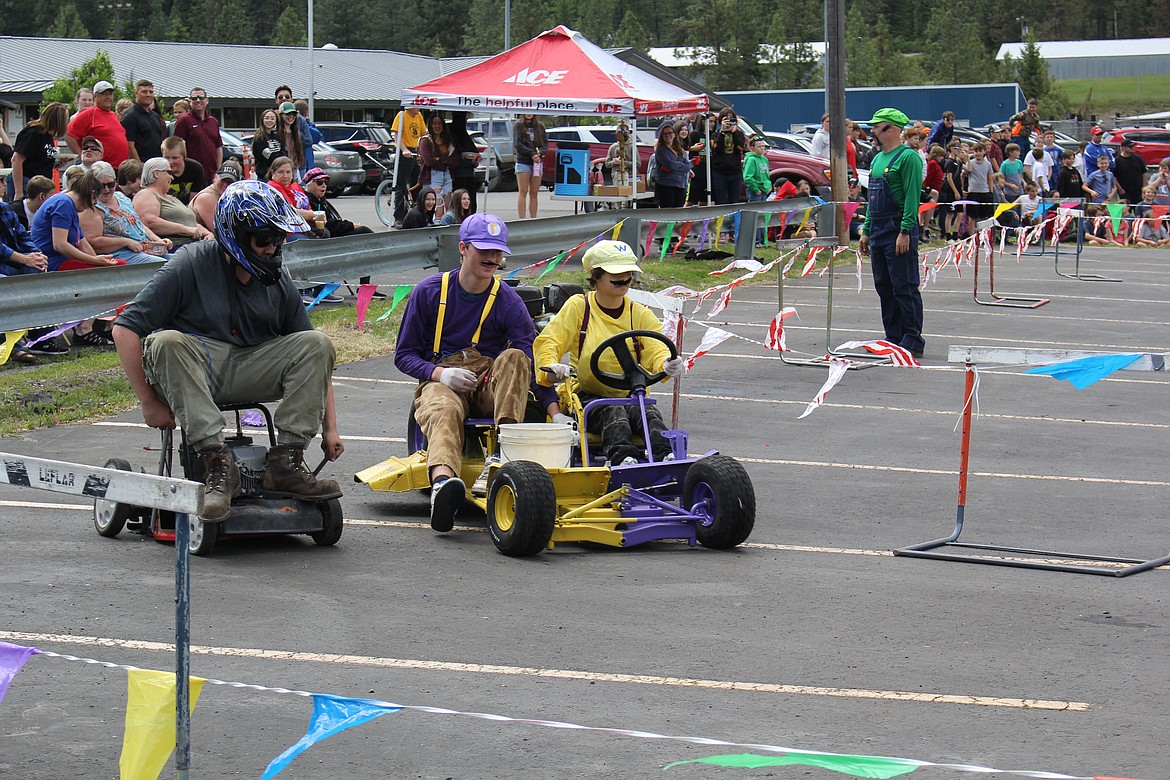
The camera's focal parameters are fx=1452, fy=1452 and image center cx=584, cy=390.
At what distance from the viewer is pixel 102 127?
1558cm

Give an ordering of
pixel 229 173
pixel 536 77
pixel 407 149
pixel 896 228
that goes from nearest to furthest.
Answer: pixel 896 228 < pixel 229 173 < pixel 407 149 < pixel 536 77

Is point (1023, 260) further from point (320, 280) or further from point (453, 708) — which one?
point (453, 708)

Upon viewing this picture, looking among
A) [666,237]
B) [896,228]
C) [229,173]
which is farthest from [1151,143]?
[229,173]

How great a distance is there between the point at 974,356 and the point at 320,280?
7.38 metres

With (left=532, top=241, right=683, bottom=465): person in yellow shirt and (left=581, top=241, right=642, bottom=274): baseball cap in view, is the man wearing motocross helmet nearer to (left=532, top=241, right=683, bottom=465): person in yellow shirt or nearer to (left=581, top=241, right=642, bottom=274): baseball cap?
(left=532, top=241, right=683, bottom=465): person in yellow shirt

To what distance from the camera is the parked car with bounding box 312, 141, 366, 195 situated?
37.6 meters

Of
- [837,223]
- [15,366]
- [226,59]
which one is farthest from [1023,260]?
[226,59]

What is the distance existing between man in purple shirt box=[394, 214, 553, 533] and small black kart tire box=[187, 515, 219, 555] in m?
1.41

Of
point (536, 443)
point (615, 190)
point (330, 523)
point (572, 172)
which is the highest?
point (572, 172)

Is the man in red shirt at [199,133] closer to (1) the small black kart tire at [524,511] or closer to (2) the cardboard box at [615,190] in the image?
(2) the cardboard box at [615,190]

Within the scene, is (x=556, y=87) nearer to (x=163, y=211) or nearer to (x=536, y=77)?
(x=536, y=77)

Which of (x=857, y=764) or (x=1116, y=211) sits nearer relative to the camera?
(x=857, y=764)

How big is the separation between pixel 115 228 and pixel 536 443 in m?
7.03

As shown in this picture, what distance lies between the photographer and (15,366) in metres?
11.6
